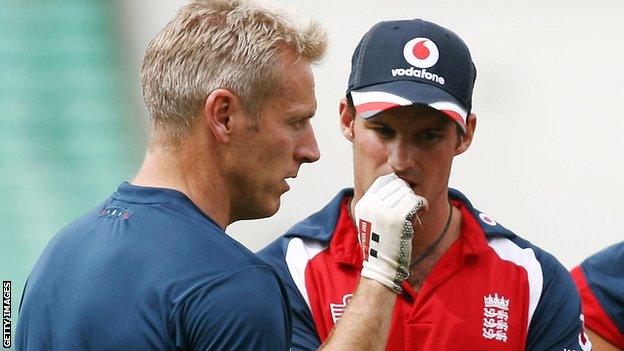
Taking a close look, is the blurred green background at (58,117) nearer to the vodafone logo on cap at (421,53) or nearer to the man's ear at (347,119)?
the man's ear at (347,119)

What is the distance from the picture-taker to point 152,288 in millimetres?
1618

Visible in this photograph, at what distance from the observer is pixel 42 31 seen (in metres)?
4.43

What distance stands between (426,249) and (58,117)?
97.0 inches

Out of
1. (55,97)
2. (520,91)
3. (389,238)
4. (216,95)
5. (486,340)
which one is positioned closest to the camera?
(216,95)

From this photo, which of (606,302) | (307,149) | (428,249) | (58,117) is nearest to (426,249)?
(428,249)

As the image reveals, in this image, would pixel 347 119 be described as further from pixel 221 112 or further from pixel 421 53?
pixel 221 112

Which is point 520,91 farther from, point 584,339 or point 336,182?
point 584,339

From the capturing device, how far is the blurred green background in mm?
4254

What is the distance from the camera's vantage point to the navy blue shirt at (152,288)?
63.1 inches

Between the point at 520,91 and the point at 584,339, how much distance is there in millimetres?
1846

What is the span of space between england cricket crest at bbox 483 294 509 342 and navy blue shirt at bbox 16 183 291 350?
589 millimetres

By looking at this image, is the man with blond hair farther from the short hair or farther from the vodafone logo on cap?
the vodafone logo on cap

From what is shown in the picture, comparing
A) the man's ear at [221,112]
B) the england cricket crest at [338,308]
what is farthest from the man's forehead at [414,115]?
the man's ear at [221,112]

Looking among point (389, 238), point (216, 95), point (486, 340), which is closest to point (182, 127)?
point (216, 95)
